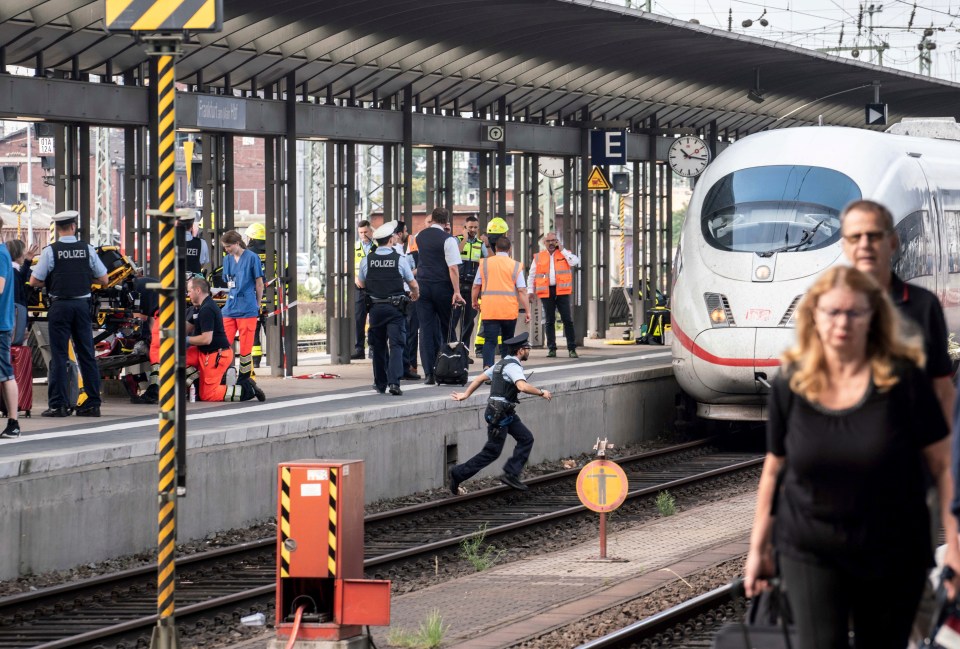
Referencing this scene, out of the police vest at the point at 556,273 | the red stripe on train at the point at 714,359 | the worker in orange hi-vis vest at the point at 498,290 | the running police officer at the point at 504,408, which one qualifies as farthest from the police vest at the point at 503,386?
the police vest at the point at 556,273

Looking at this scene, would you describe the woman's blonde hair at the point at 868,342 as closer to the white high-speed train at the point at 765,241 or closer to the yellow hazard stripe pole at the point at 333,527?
the yellow hazard stripe pole at the point at 333,527

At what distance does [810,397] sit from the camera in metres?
5.12

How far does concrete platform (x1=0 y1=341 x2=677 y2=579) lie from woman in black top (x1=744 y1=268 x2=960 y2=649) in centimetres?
731

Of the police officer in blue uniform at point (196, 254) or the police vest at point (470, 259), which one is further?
the police vest at point (470, 259)

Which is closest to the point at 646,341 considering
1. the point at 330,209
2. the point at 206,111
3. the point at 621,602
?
the point at 330,209

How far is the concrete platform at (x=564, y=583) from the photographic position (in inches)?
397

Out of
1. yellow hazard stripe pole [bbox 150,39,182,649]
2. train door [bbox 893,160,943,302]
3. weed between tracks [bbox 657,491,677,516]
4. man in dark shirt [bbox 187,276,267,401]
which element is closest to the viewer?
yellow hazard stripe pole [bbox 150,39,182,649]

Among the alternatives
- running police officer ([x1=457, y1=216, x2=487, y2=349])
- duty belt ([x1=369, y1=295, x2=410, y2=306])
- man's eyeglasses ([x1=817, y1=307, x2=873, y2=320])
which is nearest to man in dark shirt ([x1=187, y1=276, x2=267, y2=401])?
duty belt ([x1=369, y1=295, x2=410, y2=306])

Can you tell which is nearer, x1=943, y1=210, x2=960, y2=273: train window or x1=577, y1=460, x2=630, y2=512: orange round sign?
x1=577, y1=460, x2=630, y2=512: orange round sign

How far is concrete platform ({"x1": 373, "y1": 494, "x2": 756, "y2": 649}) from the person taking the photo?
10.1 meters

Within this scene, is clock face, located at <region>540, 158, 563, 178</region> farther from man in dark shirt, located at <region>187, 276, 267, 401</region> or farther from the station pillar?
the station pillar

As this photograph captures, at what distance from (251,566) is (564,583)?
2317 mm

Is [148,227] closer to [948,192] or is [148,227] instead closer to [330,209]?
[330,209]

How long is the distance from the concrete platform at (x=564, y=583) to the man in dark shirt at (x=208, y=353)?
4537mm
